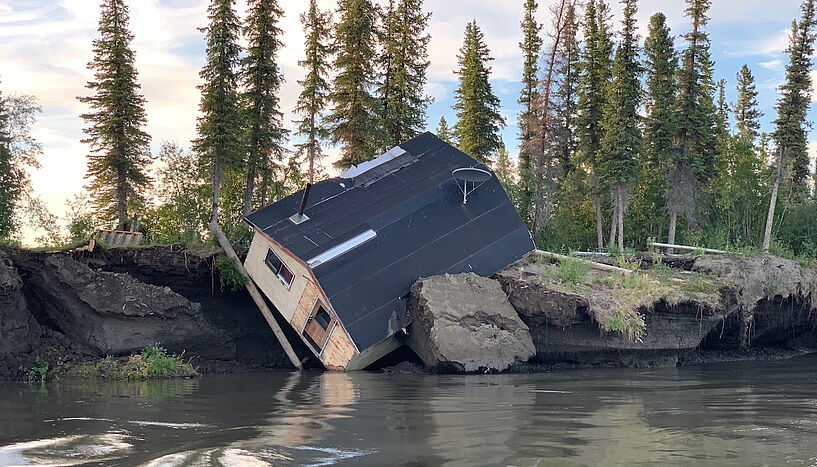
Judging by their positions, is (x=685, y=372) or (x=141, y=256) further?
(x=141, y=256)

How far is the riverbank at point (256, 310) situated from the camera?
1966cm

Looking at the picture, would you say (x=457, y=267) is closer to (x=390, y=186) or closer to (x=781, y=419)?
(x=390, y=186)

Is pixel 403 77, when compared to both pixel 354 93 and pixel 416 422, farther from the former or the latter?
pixel 416 422

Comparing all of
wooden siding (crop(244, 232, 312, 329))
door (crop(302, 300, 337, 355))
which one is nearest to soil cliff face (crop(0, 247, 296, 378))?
wooden siding (crop(244, 232, 312, 329))

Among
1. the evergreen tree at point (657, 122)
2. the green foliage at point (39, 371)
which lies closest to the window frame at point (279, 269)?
the green foliage at point (39, 371)

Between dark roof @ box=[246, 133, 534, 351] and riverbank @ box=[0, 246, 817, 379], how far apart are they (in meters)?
1.54

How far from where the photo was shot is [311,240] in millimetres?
21000

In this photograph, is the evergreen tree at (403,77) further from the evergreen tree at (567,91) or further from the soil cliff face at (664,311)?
the soil cliff face at (664,311)

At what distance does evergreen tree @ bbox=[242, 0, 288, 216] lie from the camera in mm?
32281

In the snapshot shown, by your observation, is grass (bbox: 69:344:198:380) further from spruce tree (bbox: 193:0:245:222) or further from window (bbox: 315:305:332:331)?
spruce tree (bbox: 193:0:245:222)

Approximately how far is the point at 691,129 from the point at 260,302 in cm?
2652

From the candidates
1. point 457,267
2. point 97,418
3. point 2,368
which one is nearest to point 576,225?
point 457,267

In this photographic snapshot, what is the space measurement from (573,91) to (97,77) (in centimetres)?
2538

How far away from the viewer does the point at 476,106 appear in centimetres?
4041
